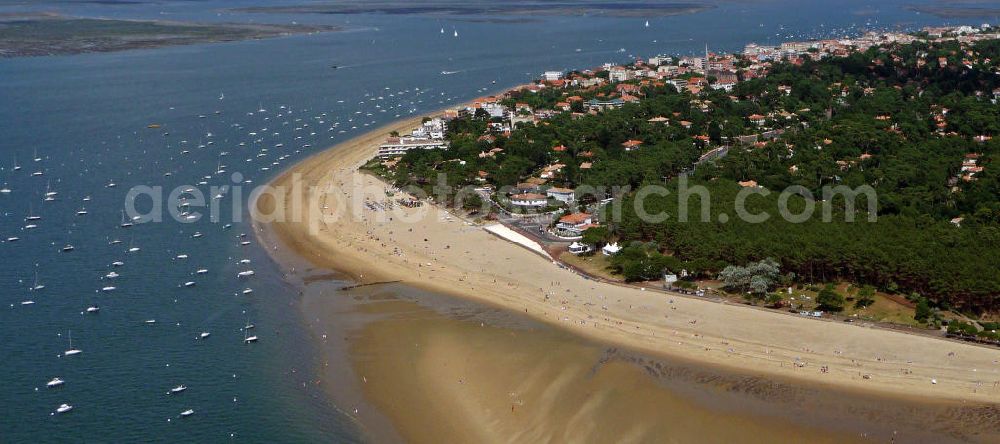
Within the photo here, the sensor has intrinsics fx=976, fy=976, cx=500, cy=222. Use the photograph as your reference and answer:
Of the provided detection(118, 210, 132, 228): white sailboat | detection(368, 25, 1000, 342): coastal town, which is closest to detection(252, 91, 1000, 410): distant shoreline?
detection(368, 25, 1000, 342): coastal town

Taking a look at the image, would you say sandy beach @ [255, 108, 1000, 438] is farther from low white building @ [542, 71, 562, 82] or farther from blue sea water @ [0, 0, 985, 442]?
low white building @ [542, 71, 562, 82]

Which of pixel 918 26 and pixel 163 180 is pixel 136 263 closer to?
pixel 163 180

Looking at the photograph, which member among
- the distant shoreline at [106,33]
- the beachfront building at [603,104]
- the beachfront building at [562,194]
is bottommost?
the beachfront building at [562,194]

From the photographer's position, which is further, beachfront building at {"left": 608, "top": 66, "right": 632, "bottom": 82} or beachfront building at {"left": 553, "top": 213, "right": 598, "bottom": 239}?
beachfront building at {"left": 608, "top": 66, "right": 632, "bottom": 82}

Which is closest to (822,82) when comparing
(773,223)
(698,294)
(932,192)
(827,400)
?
(932,192)

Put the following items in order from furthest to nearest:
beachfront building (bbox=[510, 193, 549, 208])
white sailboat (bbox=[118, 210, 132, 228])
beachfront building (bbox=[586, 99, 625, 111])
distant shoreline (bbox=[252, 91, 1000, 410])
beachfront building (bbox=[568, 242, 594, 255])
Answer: beachfront building (bbox=[586, 99, 625, 111]), beachfront building (bbox=[510, 193, 549, 208]), white sailboat (bbox=[118, 210, 132, 228]), beachfront building (bbox=[568, 242, 594, 255]), distant shoreline (bbox=[252, 91, 1000, 410])

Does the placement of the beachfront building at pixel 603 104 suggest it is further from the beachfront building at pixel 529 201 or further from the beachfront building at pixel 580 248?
the beachfront building at pixel 580 248

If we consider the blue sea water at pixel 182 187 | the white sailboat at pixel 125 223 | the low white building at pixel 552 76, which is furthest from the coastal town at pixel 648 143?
the white sailboat at pixel 125 223
